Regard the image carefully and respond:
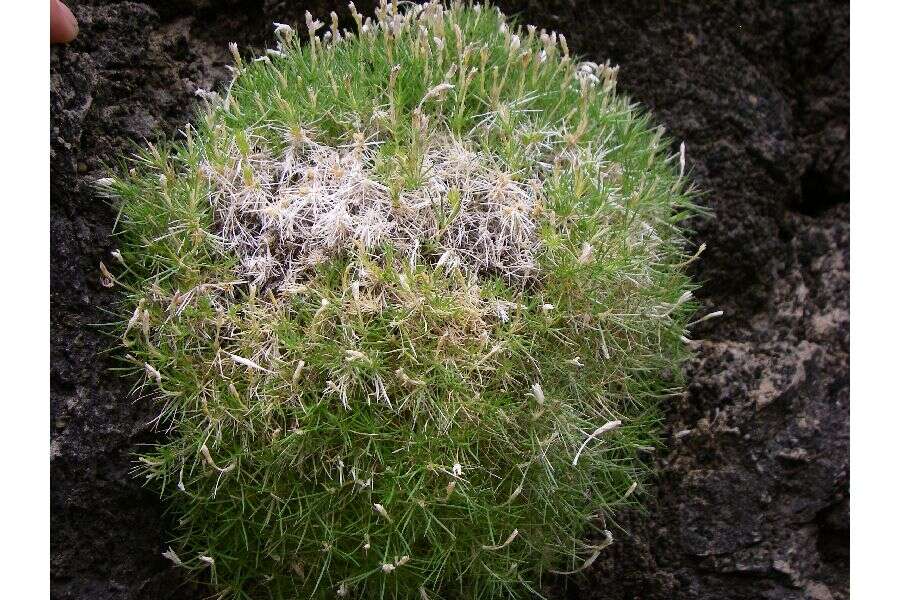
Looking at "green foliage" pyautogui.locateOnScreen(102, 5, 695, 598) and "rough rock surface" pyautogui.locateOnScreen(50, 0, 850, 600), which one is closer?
"green foliage" pyautogui.locateOnScreen(102, 5, 695, 598)

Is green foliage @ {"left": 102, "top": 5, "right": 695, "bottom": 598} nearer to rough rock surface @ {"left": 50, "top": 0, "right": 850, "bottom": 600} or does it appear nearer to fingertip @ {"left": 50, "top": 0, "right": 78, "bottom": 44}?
rough rock surface @ {"left": 50, "top": 0, "right": 850, "bottom": 600}

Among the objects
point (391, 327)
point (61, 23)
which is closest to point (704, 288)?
point (391, 327)

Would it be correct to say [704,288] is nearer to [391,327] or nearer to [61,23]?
[391,327]

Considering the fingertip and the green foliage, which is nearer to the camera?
the green foliage

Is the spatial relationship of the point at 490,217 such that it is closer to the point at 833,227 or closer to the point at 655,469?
the point at 655,469

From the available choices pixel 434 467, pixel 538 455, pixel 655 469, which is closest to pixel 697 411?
pixel 655 469

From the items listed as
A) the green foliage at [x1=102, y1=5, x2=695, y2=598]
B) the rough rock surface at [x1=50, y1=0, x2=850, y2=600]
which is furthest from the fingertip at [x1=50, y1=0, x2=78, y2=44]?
the green foliage at [x1=102, y1=5, x2=695, y2=598]
